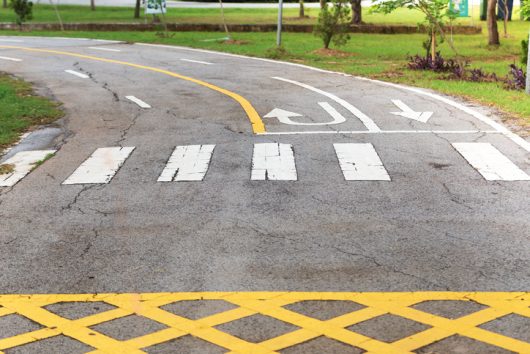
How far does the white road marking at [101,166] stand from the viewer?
11242mm

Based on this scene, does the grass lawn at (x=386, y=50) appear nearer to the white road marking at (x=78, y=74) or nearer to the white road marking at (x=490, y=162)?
the white road marking at (x=490, y=162)

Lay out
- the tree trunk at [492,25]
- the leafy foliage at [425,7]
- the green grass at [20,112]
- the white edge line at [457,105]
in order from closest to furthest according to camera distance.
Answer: the white edge line at [457,105] < the green grass at [20,112] < the leafy foliage at [425,7] < the tree trunk at [492,25]

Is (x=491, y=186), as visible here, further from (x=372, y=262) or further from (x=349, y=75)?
(x=349, y=75)

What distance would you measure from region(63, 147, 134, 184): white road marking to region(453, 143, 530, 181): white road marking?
4.35 metres

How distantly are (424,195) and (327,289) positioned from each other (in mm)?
3305

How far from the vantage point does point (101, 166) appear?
1198cm

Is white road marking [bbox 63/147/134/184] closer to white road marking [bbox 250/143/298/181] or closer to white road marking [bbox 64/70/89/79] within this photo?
white road marking [bbox 250/143/298/181]

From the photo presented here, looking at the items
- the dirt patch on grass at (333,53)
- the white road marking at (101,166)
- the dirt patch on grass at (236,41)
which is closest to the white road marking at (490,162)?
the white road marking at (101,166)

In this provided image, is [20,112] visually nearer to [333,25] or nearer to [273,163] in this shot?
[273,163]

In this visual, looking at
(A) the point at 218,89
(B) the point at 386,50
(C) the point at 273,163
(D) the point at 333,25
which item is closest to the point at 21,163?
(C) the point at 273,163

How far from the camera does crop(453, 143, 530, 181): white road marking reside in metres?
10.9

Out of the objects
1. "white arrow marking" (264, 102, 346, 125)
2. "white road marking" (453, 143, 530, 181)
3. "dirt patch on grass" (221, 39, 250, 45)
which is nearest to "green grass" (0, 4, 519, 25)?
"dirt patch on grass" (221, 39, 250, 45)

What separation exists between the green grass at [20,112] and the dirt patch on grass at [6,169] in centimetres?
166

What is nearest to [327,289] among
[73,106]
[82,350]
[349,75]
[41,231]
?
[82,350]
